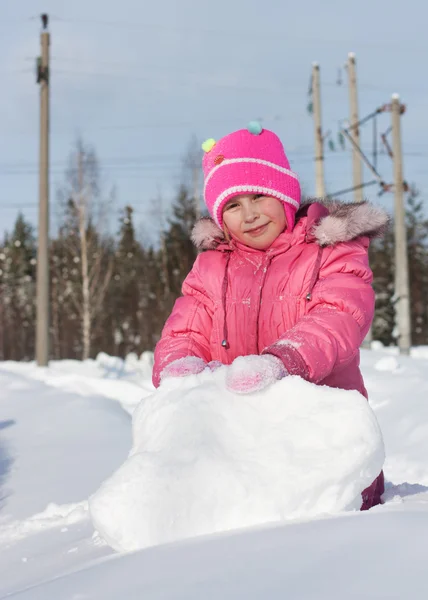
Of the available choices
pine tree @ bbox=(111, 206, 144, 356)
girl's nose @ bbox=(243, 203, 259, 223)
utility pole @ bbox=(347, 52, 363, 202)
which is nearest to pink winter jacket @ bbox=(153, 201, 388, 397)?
girl's nose @ bbox=(243, 203, 259, 223)

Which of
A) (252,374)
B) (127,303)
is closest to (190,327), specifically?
(252,374)

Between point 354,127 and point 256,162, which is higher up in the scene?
point 354,127

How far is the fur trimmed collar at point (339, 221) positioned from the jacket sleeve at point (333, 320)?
0.12ft

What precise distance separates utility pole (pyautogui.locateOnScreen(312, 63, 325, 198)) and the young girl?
550 inches

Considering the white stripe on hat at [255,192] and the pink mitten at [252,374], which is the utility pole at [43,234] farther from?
the pink mitten at [252,374]

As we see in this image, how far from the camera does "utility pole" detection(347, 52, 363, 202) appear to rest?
1592 centimetres

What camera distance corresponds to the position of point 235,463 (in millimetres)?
1609

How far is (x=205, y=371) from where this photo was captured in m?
1.90

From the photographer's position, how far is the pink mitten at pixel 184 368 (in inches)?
76.4

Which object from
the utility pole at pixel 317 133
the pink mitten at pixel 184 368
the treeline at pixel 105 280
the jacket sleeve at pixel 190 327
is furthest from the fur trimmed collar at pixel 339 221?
the treeline at pixel 105 280

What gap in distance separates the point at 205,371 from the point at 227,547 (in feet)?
2.25

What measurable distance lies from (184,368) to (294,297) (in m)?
0.49

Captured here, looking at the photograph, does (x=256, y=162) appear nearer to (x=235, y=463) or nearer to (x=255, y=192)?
(x=255, y=192)

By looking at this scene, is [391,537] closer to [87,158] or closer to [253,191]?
[253,191]
